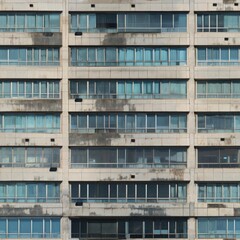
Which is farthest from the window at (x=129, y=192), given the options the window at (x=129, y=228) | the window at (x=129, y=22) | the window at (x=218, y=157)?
the window at (x=129, y=22)

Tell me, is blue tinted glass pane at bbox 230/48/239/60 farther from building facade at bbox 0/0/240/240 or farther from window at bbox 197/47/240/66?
building facade at bbox 0/0/240/240

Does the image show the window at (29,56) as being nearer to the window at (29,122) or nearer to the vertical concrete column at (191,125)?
the window at (29,122)

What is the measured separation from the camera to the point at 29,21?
3204 inches

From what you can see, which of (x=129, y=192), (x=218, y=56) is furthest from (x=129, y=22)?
(x=129, y=192)

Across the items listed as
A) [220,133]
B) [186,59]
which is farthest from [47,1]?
[220,133]

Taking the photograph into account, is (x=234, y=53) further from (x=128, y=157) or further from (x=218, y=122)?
(x=128, y=157)

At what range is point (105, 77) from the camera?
8056 centimetres

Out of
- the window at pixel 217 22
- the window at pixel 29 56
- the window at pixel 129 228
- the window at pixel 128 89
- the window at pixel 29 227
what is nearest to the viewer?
the window at pixel 29 227

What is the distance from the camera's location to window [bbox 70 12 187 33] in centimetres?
8112

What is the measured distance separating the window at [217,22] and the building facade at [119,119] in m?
0.12

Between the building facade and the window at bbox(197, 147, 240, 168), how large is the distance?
8 cm

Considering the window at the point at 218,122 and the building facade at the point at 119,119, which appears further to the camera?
the window at the point at 218,122

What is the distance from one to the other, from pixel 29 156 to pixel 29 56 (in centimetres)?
837

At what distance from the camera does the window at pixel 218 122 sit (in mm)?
80688
